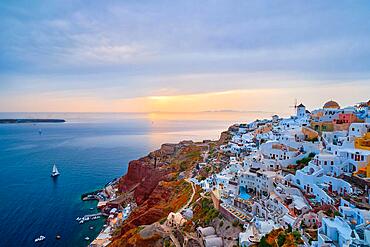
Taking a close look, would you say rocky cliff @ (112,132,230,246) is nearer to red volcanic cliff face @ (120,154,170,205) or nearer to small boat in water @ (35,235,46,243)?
red volcanic cliff face @ (120,154,170,205)

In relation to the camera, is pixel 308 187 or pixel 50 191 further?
pixel 50 191

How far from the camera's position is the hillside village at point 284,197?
22094 mm

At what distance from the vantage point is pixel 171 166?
216ft

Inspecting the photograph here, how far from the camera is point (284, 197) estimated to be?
2820 cm

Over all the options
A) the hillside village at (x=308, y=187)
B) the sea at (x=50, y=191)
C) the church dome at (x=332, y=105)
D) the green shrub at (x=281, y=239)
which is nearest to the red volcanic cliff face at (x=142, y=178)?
the sea at (x=50, y=191)

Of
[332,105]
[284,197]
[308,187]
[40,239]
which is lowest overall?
[40,239]

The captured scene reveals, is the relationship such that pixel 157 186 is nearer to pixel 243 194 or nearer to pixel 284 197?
pixel 243 194

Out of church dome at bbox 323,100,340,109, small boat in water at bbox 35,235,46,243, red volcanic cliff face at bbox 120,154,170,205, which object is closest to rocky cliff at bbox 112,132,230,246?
red volcanic cliff face at bbox 120,154,170,205

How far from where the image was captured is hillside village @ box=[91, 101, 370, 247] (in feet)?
72.5

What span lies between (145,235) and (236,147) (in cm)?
2285

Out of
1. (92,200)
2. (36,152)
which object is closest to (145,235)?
(92,200)

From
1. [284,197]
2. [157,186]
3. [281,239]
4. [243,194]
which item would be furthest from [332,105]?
[281,239]

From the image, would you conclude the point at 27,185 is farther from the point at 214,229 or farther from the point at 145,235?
the point at 214,229

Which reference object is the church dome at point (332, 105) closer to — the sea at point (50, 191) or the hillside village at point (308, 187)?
the hillside village at point (308, 187)
